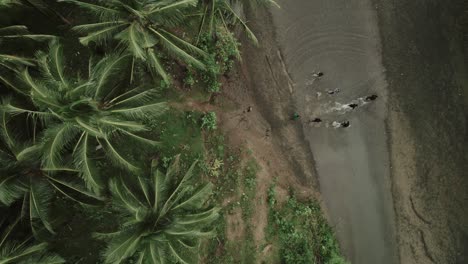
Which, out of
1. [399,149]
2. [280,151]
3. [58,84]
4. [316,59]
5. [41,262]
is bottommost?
[41,262]

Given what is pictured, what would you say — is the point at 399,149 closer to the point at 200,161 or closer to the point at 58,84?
Result: the point at 200,161

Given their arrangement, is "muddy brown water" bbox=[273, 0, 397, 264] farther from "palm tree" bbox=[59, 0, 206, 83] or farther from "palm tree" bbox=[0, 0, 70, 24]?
"palm tree" bbox=[0, 0, 70, 24]

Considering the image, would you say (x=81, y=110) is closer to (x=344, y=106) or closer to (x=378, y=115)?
(x=344, y=106)

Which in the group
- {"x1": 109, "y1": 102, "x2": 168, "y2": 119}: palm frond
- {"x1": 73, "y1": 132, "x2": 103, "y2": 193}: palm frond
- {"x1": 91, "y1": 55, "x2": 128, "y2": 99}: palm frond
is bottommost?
{"x1": 73, "y1": 132, "x2": 103, "y2": 193}: palm frond

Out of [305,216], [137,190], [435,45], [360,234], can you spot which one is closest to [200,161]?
[137,190]

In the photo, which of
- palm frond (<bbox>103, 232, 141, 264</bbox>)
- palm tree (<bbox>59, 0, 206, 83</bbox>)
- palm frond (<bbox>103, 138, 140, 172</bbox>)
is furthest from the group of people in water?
palm frond (<bbox>103, 232, 141, 264</bbox>)

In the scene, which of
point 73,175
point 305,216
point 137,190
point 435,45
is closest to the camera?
point 73,175
